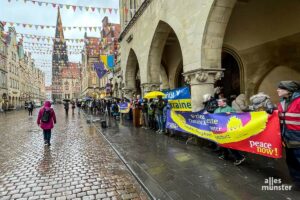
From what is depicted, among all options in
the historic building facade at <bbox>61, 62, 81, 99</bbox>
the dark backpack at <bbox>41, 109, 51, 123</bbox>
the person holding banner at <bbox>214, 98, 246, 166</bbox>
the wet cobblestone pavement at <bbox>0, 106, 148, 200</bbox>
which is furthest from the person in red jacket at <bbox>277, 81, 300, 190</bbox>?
the historic building facade at <bbox>61, 62, 81, 99</bbox>

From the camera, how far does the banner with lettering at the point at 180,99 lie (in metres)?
8.86

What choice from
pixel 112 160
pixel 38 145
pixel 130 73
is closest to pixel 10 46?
pixel 130 73

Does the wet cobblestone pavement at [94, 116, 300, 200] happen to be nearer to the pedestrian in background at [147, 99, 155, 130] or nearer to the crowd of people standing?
the crowd of people standing

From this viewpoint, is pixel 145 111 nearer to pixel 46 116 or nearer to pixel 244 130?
pixel 46 116

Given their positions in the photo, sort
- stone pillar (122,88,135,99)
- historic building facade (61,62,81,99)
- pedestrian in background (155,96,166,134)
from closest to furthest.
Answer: pedestrian in background (155,96,166,134), stone pillar (122,88,135,99), historic building facade (61,62,81,99)

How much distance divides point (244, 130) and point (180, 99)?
4276mm

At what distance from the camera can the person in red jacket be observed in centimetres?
374

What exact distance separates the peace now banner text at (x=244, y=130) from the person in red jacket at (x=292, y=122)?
42 centimetres

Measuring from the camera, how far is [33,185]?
4.79 meters

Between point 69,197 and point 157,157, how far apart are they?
2.83m

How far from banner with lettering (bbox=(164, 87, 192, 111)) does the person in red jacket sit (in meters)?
4.80

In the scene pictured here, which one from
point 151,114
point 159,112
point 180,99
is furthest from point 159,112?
point 180,99

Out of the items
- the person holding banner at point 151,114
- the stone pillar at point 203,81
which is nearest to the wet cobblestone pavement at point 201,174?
the stone pillar at point 203,81

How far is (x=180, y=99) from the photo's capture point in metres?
9.34
